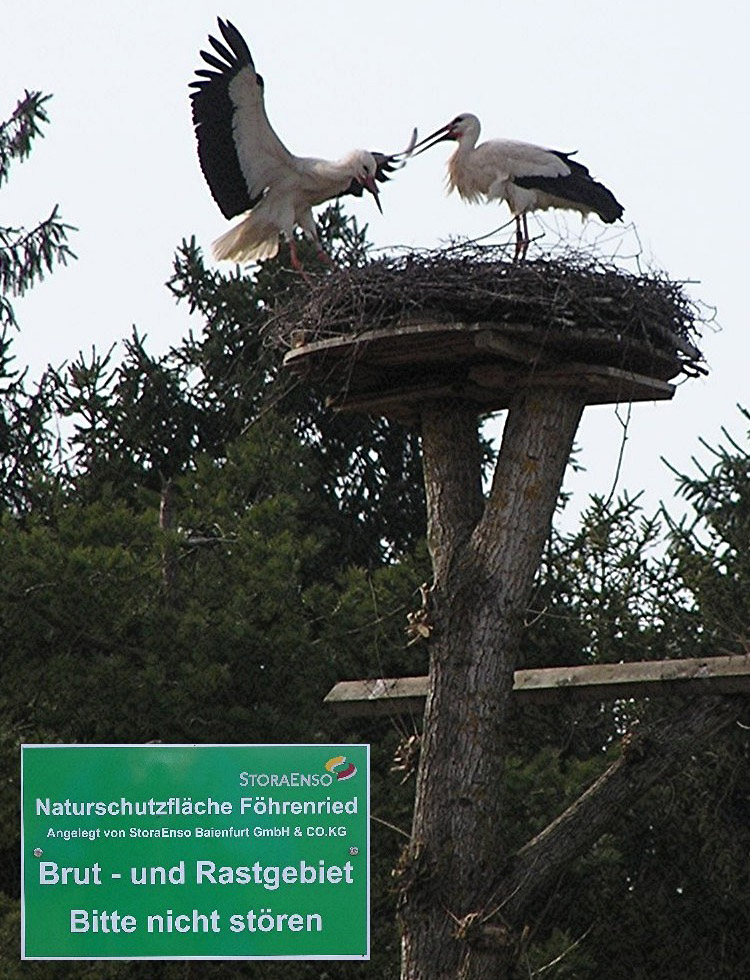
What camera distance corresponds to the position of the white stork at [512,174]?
9656 mm

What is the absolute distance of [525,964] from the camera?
32.2ft

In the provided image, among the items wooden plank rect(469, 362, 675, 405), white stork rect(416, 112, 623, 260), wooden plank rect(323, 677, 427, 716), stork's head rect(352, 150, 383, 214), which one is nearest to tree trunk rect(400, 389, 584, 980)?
wooden plank rect(469, 362, 675, 405)

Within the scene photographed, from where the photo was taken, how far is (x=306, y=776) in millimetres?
7668

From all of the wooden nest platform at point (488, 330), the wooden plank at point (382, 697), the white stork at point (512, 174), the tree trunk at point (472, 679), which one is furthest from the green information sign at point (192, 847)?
the white stork at point (512, 174)

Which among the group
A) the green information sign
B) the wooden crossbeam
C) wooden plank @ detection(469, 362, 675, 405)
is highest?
wooden plank @ detection(469, 362, 675, 405)

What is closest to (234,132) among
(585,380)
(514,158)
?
(514,158)

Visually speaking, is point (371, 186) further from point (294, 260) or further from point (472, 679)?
point (472, 679)

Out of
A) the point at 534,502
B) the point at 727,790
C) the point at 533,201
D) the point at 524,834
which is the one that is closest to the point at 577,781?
the point at 524,834

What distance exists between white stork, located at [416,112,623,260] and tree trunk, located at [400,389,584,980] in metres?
1.83

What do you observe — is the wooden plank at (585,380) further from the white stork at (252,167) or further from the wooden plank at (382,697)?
the white stork at (252,167)

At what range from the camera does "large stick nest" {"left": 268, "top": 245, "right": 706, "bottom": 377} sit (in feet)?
24.6

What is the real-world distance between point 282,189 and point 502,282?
9.96ft

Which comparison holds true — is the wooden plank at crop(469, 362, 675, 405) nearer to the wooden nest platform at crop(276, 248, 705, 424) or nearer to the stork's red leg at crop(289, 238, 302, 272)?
the wooden nest platform at crop(276, 248, 705, 424)

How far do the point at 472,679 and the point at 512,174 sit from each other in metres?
2.93
